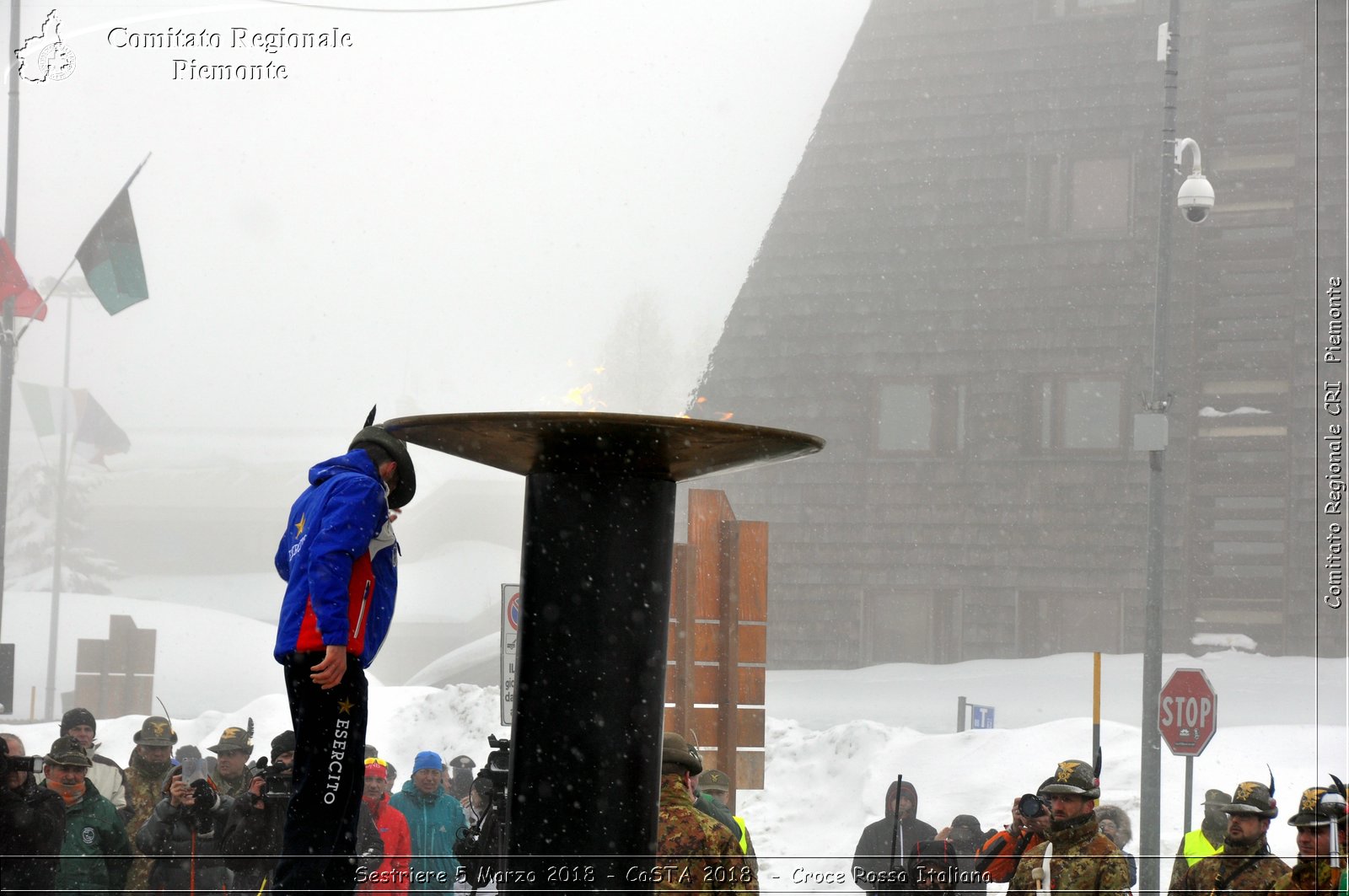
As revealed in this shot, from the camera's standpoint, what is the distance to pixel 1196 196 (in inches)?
417

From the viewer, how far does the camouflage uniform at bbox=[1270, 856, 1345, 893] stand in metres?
4.55

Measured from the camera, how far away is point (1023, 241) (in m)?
17.2

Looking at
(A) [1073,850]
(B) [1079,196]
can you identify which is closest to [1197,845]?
(A) [1073,850]

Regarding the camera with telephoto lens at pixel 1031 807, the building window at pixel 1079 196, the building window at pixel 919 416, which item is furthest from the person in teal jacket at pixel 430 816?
the building window at pixel 1079 196

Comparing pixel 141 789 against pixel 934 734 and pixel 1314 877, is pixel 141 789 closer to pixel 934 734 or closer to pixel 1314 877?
pixel 1314 877

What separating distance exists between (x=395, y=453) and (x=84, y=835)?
145 inches

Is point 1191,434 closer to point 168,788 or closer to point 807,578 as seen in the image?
point 807,578

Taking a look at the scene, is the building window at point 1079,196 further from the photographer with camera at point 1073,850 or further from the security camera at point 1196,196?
the photographer with camera at point 1073,850

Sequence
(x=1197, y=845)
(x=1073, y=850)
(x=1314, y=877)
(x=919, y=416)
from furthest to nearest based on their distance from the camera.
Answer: (x=919, y=416), (x=1197, y=845), (x=1073, y=850), (x=1314, y=877)

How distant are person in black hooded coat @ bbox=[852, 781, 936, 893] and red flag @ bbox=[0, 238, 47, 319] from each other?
29.4 feet

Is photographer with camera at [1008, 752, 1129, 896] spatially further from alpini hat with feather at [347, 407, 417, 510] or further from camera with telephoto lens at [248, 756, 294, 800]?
camera with telephoto lens at [248, 756, 294, 800]

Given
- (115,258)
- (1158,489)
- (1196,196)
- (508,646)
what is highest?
(1196,196)

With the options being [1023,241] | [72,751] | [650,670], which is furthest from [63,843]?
[1023,241]

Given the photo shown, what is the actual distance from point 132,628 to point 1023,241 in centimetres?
1224
